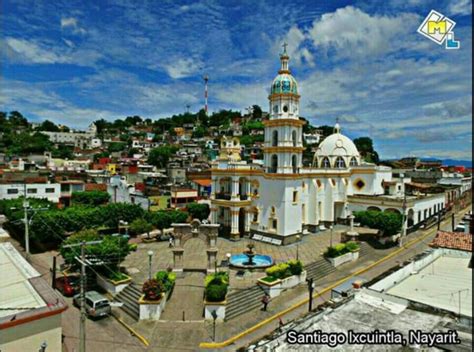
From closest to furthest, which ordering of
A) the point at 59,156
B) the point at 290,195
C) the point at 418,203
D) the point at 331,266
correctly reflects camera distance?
the point at 331,266
the point at 290,195
the point at 418,203
the point at 59,156

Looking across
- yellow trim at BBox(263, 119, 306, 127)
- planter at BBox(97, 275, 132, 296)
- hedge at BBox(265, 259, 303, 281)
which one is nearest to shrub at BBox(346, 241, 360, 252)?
hedge at BBox(265, 259, 303, 281)

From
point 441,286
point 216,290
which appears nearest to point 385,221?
point 441,286

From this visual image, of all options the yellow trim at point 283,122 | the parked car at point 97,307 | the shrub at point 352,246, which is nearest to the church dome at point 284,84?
the yellow trim at point 283,122

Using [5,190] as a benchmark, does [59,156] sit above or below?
above

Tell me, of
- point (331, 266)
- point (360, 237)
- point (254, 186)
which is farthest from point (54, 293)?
point (360, 237)

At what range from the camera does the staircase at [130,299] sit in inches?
649

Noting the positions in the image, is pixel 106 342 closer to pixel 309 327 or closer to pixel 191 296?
pixel 191 296

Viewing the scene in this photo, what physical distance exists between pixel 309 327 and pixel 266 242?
1975 centimetres

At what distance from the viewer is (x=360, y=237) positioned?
2952cm

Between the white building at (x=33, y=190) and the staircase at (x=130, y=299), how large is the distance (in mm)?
26951

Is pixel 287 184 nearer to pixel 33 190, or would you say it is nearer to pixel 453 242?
pixel 453 242

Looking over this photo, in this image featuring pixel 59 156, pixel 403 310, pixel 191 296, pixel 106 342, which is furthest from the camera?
pixel 59 156

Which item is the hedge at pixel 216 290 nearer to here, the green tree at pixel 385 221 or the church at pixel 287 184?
the church at pixel 287 184

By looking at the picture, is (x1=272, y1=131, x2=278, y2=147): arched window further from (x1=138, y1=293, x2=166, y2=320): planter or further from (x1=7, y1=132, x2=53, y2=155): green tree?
(x1=7, y1=132, x2=53, y2=155): green tree
